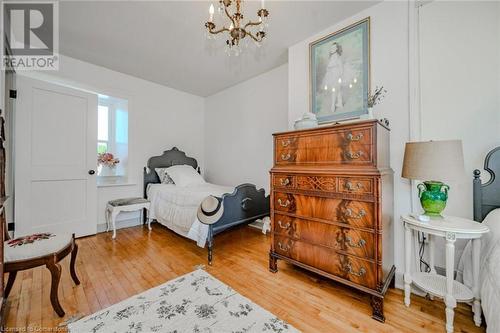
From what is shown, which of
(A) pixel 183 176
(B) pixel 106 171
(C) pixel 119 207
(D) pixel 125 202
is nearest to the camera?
(C) pixel 119 207

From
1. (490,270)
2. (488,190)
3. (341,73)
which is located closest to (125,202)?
(341,73)

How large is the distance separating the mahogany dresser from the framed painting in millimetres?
529

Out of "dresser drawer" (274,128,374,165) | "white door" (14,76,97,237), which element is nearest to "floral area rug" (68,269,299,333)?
"dresser drawer" (274,128,374,165)

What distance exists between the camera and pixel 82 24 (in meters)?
2.38

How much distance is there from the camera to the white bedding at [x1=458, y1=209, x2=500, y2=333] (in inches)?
Result: 43.1

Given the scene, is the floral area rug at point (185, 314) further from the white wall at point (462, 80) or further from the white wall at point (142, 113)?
the white wall at point (142, 113)

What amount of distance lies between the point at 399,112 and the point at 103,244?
3964mm

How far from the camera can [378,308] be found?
151 cm

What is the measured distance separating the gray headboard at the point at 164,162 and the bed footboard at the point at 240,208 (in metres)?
2.14

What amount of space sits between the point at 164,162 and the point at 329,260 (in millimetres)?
3568

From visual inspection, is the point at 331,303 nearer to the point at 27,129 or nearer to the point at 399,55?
the point at 399,55

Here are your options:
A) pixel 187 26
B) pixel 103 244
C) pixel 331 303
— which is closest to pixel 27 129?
pixel 103 244

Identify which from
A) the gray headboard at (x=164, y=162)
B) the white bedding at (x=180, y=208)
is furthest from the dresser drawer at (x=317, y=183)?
the gray headboard at (x=164, y=162)

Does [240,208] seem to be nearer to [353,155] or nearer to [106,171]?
[353,155]
